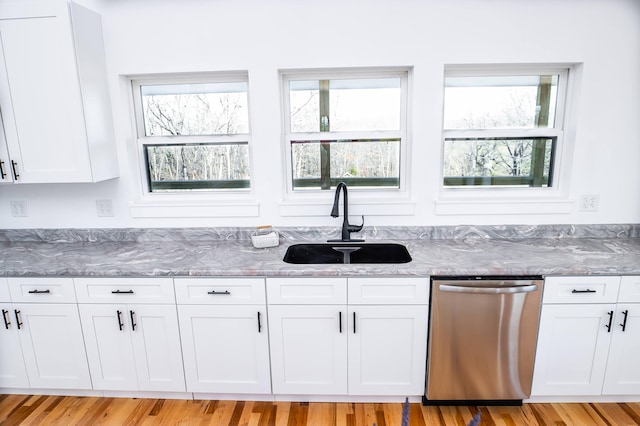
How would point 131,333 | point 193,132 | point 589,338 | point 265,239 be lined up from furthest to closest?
point 193,132 < point 265,239 < point 131,333 < point 589,338

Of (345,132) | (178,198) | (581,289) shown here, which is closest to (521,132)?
(581,289)

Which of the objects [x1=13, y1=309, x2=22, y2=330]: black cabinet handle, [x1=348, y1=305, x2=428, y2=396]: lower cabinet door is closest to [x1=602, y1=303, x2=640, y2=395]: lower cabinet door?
[x1=348, y1=305, x2=428, y2=396]: lower cabinet door

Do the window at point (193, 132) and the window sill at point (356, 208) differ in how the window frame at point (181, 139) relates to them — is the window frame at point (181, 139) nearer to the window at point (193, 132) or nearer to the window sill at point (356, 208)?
the window at point (193, 132)

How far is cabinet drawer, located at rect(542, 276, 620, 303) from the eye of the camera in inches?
70.5

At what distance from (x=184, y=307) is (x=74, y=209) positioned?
3.85 ft

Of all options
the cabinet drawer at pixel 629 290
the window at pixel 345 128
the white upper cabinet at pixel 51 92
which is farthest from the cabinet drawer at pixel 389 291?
the white upper cabinet at pixel 51 92

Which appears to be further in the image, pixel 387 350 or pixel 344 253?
pixel 344 253

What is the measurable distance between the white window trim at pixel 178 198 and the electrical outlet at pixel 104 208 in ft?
0.47

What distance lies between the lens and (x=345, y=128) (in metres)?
2.36

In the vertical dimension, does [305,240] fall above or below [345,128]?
below

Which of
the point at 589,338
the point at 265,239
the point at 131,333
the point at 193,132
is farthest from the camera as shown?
the point at 193,132

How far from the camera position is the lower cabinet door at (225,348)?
1913 millimetres

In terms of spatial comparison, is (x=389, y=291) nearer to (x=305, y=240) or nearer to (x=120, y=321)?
(x=305, y=240)

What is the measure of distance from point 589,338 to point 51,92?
125 inches
